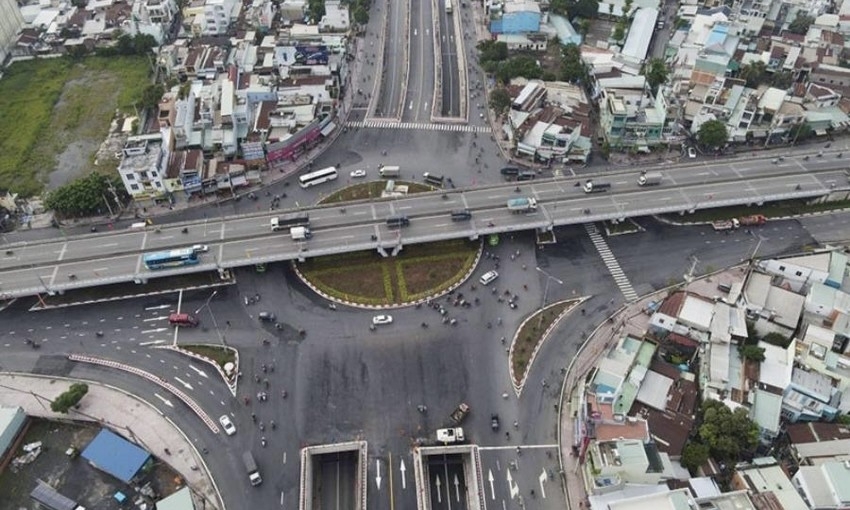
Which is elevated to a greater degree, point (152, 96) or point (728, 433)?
point (152, 96)

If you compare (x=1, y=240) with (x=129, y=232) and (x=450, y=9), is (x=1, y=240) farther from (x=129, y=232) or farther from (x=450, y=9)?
(x=450, y=9)

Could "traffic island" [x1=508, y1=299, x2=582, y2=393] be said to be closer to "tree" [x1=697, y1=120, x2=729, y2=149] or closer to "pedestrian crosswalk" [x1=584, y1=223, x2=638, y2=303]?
"pedestrian crosswalk" [x1=584, y1=223, x2=638, y2=303]

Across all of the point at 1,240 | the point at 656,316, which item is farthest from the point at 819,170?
the point at 1,240

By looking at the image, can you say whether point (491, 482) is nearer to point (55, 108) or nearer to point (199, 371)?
point (199, 371)

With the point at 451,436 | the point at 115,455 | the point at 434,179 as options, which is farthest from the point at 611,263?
the point at 115,455

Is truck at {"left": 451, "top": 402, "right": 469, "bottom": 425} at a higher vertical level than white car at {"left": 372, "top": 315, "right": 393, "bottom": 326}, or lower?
lower

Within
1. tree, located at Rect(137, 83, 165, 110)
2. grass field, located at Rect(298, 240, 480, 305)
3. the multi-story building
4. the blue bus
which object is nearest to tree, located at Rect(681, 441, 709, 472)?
grass field, located at Rect(298, 240, 480, 305)

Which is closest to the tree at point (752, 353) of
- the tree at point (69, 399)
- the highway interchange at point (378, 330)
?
the highway interchange at point (378, 330)
